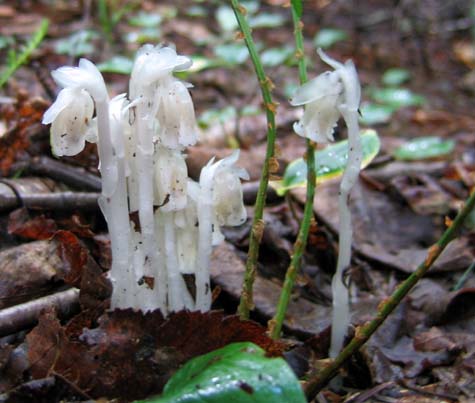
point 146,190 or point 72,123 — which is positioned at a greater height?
point 72,123

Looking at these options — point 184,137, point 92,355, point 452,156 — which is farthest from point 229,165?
point 452,156

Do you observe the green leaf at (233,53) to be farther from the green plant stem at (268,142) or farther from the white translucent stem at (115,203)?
the white translucent stem at (115,203)

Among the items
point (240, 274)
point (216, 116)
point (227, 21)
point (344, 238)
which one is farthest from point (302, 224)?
point (227, 21)

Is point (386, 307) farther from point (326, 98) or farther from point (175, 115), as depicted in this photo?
point (175, 115)

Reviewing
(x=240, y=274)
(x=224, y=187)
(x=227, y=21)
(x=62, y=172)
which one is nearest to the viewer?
(x=224, y=187)

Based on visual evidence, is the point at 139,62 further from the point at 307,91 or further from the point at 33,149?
the point at 33,149

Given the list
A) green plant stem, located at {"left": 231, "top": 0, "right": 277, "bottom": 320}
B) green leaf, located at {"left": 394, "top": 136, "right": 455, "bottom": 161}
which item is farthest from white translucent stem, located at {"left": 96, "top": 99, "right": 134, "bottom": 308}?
green leaf, located at {"left": 394, "top": 136, "right": 455, "bottom": 161}

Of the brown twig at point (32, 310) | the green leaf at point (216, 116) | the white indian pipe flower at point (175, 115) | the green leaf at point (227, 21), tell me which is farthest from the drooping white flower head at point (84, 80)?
the green leaf at point (227, 21)

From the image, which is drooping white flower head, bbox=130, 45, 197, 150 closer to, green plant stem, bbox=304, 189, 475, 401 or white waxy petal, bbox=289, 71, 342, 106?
white waxy petal, bbox=289, 71, 342, 106
